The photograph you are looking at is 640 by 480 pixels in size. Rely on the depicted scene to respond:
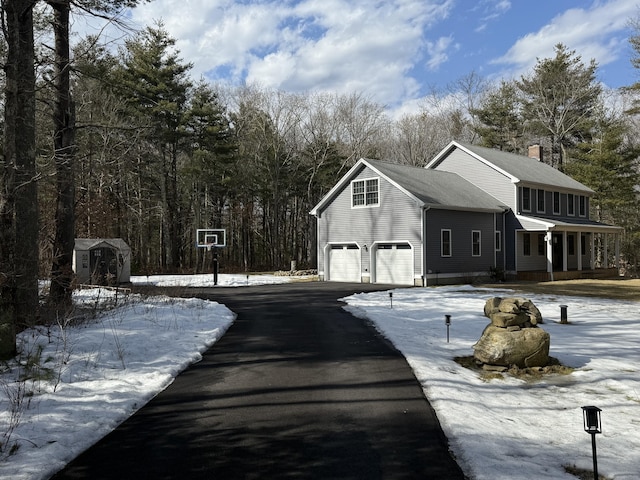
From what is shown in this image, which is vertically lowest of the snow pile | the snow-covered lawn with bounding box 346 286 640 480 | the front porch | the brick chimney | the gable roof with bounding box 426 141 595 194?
the snow-covered lawn with bounding box 346 286 640 480

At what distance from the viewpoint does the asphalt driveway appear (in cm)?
425

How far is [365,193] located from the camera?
85.5 ft

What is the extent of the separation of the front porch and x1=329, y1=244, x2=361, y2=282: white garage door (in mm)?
9564

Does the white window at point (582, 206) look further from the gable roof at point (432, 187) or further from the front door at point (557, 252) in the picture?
the gable roof at point (432, 187)

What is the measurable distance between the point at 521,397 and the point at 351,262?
20013 mm

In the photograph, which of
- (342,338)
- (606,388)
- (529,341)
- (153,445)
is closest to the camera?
(153,445)

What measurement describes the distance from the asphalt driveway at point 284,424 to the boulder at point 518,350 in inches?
61.4

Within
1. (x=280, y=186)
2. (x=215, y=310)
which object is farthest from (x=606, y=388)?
(x=280, y=186)

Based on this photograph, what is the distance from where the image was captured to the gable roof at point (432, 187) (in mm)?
24084

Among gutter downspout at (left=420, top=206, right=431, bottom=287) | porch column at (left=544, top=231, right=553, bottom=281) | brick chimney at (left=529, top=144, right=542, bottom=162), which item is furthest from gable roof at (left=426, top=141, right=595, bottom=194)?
gutter downspout at (left=420, top=206, right=431, bottom=287)

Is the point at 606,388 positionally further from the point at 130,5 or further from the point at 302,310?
the point at 130,5

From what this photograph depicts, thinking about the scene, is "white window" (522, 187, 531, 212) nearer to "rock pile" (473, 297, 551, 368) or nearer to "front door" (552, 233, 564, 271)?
"front door" (552, 233, 564, 271)

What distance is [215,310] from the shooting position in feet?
45.3

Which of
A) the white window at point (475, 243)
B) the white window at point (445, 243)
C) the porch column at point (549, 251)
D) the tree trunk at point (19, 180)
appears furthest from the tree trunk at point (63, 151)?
the porch column at point (549, 251)
